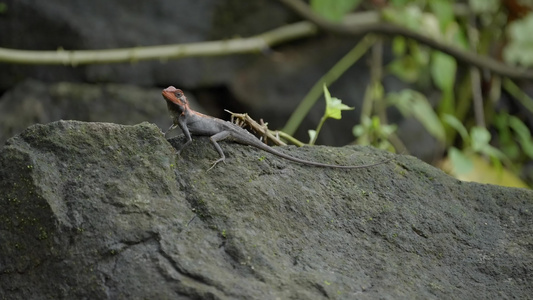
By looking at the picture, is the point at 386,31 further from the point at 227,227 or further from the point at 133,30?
the point at 227,227

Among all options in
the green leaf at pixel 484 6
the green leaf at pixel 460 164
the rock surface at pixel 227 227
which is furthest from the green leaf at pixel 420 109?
the rock surface at pixel 227 227

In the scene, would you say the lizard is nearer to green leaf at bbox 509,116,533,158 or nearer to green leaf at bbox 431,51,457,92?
green leaf at bbox 509,116,533,158

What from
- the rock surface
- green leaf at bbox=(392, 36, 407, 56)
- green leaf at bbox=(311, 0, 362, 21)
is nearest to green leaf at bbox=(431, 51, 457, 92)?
green leaf at bbox=(392, 36, 407, 56)

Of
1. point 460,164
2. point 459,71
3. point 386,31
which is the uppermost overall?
point 459,71

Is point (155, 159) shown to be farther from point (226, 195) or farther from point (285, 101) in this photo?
point (285, 101)

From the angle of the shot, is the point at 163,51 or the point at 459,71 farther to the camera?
the point at 459,71

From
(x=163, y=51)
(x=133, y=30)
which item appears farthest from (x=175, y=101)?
(x=133, y=30)

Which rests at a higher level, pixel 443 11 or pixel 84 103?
pixel 443 11
